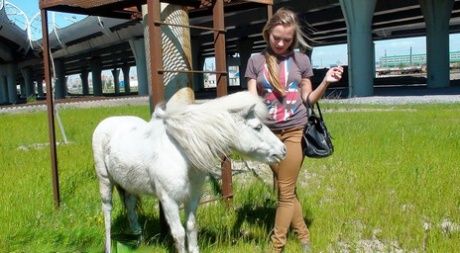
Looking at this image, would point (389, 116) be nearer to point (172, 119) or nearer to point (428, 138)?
point (428, 138)

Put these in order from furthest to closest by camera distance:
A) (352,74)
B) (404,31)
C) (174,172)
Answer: (404,31)
(352,74)
(174,172)

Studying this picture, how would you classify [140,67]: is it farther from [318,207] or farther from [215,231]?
[215,231]

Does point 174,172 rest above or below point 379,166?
above

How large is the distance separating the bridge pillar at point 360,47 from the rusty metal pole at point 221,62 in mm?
23510

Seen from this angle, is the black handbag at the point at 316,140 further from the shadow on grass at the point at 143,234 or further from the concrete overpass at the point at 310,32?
the shadow on grass at the point at 143,234

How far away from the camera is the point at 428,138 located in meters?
9.31

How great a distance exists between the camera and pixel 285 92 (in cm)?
393

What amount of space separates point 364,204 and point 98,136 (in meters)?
2.72

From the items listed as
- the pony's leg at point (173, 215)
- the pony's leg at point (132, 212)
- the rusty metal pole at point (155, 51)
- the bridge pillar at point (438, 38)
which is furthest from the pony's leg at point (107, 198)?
the bridge pillar at point (438, 38)

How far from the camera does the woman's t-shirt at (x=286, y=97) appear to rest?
3963mm

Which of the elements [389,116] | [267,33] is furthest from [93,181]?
[389,116]

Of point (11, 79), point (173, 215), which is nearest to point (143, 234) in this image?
point (173, 215)

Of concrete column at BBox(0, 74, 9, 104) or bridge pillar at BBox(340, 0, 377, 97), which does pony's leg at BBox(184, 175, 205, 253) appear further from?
concrete column at BBox(0, 74, 9, 104)

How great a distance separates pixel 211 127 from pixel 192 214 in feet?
2.33
